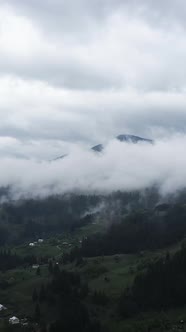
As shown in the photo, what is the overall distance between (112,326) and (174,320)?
23.7 meters

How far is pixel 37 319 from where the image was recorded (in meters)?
197

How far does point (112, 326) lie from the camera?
18538 cm

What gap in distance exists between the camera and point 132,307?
199750 millimetres

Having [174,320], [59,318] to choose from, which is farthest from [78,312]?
[174,320]

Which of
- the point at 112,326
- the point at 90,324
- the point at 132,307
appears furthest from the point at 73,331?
Answer: the point at 132,307

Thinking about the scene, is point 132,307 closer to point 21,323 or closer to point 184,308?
point 184,308

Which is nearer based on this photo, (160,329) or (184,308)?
(160,329)

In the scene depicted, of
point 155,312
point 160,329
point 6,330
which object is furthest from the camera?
point 155,312

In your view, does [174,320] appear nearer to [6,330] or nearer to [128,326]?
[128,326]

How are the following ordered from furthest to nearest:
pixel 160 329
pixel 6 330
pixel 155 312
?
pixel 155 312 → pixel 6 330 → pixel 160 329

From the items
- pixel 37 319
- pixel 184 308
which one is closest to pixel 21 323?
pixel 37 319

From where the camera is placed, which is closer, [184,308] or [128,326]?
[128,326]

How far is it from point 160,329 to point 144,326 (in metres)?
7.32

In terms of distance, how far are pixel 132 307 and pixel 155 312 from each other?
9625 millimetres
